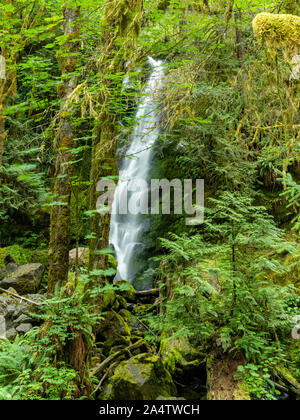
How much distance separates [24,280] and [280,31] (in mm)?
7929

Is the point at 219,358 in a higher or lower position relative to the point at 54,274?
lower

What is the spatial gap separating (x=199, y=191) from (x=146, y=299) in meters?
3.46

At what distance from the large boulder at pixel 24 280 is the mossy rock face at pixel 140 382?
446 centimetres

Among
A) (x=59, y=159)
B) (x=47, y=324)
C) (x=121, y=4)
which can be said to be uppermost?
(x=121, y=4)

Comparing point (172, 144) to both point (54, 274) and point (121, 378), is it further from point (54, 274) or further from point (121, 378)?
point (121, 378)

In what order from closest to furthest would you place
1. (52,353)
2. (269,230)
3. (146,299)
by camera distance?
(52,353)
(269,230)
(146,299)

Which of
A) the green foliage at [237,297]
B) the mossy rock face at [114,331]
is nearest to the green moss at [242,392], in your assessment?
the green foliage at [237,297]

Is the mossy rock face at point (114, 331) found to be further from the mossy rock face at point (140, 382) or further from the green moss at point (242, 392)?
the green moss at point (242, 392)

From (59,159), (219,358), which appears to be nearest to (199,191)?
(59,159)

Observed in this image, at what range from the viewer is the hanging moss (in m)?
3.02

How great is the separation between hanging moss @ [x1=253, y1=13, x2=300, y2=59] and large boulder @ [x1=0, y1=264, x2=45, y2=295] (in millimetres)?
7729

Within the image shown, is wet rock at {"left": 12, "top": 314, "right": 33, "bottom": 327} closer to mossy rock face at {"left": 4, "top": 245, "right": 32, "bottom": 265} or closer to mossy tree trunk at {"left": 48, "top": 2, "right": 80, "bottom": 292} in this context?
mossy tree trunk at {"left": 48, "top": 2, "right": 80, "bottom": 292}

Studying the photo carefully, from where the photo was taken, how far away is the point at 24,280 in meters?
8.22

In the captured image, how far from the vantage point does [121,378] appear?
4.32 metres
